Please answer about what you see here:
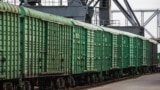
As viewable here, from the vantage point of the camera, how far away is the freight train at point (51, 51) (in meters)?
16.9

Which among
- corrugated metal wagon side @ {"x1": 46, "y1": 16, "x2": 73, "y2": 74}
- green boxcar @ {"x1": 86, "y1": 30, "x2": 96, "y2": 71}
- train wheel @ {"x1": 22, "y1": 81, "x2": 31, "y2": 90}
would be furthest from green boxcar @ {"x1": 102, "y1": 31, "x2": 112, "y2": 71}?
train wheel @ {"x1": 22, "y1": 81, "x2": 31, "y2": 90}

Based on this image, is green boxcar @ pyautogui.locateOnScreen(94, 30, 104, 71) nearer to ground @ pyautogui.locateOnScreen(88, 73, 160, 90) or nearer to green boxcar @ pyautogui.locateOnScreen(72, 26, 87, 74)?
ground @ pyautogui.locateOnScreen(88, 73, 160, 90)

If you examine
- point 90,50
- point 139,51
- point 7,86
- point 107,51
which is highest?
point 90,50

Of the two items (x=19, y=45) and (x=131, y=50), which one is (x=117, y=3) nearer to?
(x=131, y=50)

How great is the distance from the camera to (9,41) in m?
16.8

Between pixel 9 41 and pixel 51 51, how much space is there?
15.7 ft

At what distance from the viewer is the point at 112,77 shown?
1436 inches

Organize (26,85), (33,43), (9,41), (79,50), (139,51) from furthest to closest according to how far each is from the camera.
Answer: (139,51), (79,50), (33,43), (26,85), (9,41)

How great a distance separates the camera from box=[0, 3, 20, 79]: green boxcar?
16266 millimetres

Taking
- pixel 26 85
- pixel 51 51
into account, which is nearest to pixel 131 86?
pixel 51 51

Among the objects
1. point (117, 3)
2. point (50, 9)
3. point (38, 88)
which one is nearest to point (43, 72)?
point (38, 88)

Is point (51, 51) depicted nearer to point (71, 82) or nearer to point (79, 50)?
point (71, 82)

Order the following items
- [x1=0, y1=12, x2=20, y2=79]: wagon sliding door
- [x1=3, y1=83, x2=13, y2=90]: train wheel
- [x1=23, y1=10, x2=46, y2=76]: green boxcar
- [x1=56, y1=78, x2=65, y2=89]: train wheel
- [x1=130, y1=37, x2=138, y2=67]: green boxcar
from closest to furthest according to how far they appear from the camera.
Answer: [x1=0, y1=12, x2=20, y2=79]: wagon sliding door < [x1=3, y1=83, x2=13, y2=90]: train wheel < [x1=23, y1=10, x2=46, y2=76]: green boxcar < [x1=56, y1=78, x2=65, y2=89]: train wheel < [x1=130, y1=37, x2=138, y2=67]: green boxcar

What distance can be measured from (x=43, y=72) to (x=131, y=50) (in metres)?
23.0
